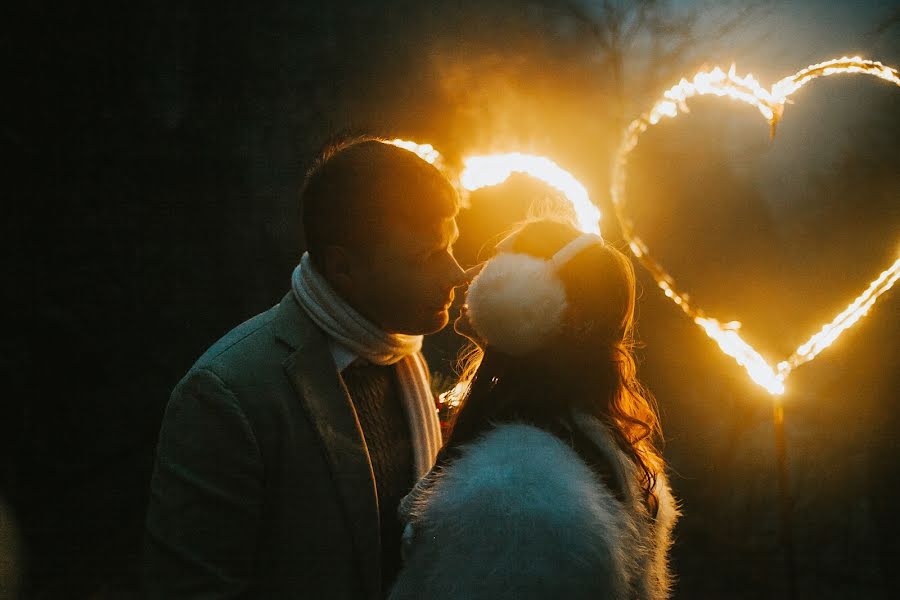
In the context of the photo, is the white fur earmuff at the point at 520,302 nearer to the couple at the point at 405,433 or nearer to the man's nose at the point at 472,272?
the couple at the point at 405,433

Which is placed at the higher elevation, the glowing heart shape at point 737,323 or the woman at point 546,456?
the glowing heart shape at point 737,323

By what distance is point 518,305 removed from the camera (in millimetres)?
1381

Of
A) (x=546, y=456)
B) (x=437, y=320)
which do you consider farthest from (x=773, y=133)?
(x=546, y=456)

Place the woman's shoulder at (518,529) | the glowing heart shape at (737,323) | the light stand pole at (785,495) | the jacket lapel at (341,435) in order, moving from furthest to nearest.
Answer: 1. the light stand pole at (785,495)
2. the glowing heart shape at (737,323)
3. the jacket lapel at (341,435)
4. the woman's shoulder at (518,529)

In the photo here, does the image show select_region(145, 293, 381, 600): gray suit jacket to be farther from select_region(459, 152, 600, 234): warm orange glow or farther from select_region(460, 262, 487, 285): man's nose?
select_region(459, 152, 600, 234): warm orange glow

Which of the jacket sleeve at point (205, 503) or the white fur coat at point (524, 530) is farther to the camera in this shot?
the jacket sleeve at point (205, 503)

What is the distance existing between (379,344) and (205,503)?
651 millimetres

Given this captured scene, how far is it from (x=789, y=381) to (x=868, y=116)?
2.92 metres

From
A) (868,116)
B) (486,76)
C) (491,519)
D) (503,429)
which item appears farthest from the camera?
(486,76)

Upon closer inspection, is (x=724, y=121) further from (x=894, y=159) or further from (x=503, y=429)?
(x=503, y=429)

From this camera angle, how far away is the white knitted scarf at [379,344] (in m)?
1.80

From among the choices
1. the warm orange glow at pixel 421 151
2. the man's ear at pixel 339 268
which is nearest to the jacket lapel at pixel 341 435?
the man's ear at pixel 339 268

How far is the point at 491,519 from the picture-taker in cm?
116

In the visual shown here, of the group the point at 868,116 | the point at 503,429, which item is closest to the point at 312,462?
the point at 503,429
